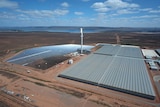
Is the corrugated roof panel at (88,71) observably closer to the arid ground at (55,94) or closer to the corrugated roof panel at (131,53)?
the arid ground at (55,94)

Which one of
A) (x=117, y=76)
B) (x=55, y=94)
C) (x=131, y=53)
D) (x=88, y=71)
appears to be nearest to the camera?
(x=55, y=94)

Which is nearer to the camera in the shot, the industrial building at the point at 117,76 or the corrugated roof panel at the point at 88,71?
the industrial building at the point at 117,76

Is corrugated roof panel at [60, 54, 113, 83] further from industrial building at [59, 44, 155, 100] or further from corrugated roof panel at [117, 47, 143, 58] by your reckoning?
corrugated roof panel at [117, 47, 143, 58]

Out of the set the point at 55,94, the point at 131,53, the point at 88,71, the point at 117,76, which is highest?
the point at 131,53

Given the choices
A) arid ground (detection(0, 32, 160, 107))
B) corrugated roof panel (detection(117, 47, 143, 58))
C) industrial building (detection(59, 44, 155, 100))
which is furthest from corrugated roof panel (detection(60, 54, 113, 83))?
corrugated roof panel (detection(117, 47, 143, 58))

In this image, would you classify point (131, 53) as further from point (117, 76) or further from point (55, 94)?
point (55, 94)

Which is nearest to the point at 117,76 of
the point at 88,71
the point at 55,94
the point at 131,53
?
the point at 88,71

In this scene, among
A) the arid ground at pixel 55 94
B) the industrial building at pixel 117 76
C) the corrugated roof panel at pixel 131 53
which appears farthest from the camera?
the corrugated roof panel at pixel 131 53

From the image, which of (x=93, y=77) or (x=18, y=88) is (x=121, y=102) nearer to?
(x=93, y=77)

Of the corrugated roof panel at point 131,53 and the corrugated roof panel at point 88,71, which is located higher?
the corrugated roof panel at point 131,53

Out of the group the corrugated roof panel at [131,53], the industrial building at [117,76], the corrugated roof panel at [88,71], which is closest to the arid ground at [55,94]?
the industrial building at [117,76]

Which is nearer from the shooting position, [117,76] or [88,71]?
[117,76]
